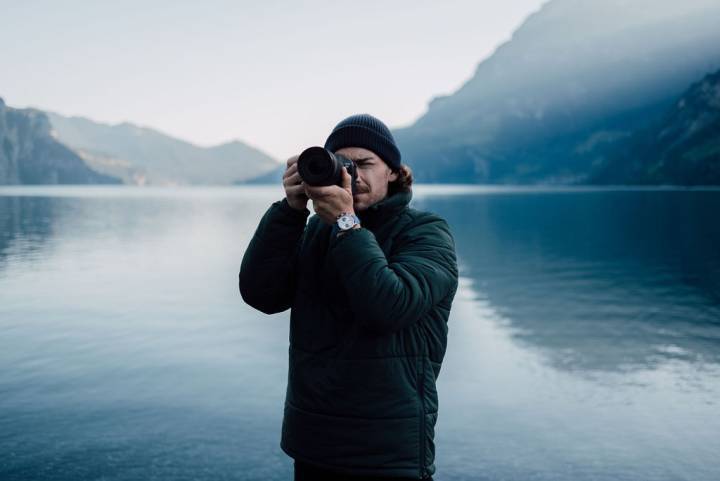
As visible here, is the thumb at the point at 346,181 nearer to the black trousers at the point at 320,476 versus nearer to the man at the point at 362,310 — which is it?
the man at the point at 362,310

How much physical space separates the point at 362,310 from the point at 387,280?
143 millimetres

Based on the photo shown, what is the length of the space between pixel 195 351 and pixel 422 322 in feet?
31.3

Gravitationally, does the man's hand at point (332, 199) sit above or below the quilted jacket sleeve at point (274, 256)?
above

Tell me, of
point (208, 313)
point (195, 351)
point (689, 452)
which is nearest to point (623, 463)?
point (689, 452)

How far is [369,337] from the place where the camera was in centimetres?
240

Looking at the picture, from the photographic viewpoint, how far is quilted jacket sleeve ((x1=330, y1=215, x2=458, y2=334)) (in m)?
2.19

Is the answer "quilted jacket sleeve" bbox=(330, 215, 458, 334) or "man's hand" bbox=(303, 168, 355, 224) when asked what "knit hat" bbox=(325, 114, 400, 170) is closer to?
"man's hand" bbox=(303, 168, 355, 224)

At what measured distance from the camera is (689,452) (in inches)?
265

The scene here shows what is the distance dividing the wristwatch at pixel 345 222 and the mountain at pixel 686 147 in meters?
153

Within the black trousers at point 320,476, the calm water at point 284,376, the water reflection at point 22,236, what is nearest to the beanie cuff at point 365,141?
the black trousers at point 320,476

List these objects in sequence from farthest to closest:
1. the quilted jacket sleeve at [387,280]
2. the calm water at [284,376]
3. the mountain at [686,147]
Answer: the mountain at [686,147] → the calm water at [284,376] → the quilted jacket sleeve at [387,280]

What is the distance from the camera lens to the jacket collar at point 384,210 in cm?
256

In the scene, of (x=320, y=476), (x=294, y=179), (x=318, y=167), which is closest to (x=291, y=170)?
(x=294, y=179)

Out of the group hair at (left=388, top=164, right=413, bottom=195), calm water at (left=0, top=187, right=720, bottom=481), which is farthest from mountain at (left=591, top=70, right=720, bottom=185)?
hair at (left=388, top=164, right=413, bottom=195)
